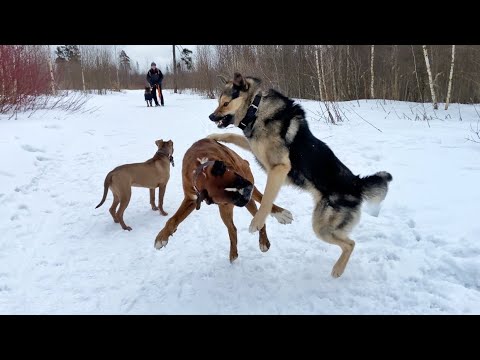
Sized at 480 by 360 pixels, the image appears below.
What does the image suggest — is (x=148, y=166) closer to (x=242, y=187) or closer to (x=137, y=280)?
(x=137, y=280)

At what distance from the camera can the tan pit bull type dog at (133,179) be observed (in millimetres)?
4832

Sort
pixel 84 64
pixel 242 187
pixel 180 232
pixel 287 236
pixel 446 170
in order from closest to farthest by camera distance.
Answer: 1. pixel 242 187
2. pixel 287 236
3. pixel 180 232
4. pixel 446 170
5. pixel 84 64

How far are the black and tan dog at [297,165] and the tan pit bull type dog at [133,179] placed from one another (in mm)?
1880

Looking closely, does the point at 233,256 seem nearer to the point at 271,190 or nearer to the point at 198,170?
the point at 271,190

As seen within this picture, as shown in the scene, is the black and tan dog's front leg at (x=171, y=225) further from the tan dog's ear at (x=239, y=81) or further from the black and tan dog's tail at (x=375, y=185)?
the black and tan dog's tail at (x=375, y=185)

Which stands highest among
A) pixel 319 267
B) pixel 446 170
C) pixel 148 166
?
pixel 148 166

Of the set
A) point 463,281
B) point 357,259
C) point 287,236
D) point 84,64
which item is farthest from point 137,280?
point 84,64

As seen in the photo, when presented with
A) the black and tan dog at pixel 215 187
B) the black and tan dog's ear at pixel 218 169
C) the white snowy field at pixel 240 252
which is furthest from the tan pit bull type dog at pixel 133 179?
the black and tan dog's ear at pixel 218 169

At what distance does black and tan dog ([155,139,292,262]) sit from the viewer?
2.93 meters

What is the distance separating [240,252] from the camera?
3.99 meters

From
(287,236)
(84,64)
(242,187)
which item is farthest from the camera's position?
(84,64)

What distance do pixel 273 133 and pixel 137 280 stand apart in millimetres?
2197

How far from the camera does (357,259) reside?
3.62 metres

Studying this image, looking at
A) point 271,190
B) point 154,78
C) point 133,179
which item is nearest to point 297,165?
point 271,190
